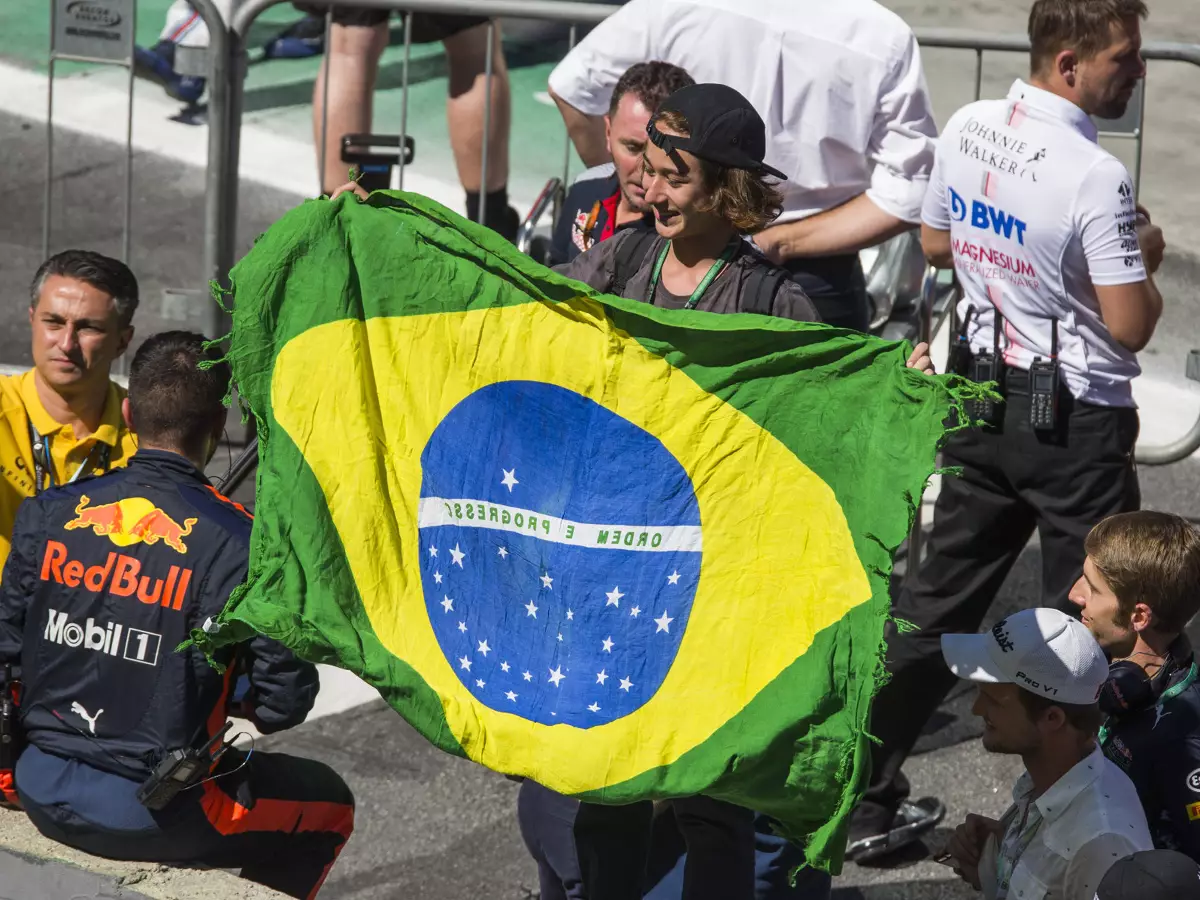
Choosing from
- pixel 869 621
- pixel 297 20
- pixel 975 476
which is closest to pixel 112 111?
pixel 297 20

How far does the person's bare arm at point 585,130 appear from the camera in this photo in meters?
5.70

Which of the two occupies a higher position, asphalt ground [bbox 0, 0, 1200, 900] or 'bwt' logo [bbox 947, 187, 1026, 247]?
'bwt' logo [bbox 947, 187, 1026, 247]

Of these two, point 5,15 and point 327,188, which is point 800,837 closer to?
point 327,188

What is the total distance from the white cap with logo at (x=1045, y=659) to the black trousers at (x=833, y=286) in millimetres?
1699

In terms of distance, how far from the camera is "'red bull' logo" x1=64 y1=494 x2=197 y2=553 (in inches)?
156

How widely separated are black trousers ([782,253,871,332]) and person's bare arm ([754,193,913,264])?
1.7 inches

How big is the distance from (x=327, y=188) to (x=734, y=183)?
3.58 metres

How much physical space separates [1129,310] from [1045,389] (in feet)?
1.06

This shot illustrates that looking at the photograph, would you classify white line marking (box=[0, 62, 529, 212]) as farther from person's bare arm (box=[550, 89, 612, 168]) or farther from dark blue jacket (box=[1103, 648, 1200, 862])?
dark blue jacket (box=[1103, 648, 1200, 862])

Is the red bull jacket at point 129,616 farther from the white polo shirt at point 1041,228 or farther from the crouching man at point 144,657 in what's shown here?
the white polo shirt at point 1041,228

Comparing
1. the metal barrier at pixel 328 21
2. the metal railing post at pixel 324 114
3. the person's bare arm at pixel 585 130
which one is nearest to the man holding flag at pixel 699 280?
the person's bare arm at pixel 585 130

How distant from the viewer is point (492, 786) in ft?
18.2

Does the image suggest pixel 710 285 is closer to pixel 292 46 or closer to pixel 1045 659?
pixel 1045 659

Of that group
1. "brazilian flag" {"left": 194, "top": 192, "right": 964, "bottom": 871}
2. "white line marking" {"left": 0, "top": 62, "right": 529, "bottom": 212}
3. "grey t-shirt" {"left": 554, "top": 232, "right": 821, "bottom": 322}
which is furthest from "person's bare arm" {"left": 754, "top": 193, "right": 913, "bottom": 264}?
"white line marking" {"left": 0, "top": 62, "right": 529, "bottom": 212}
